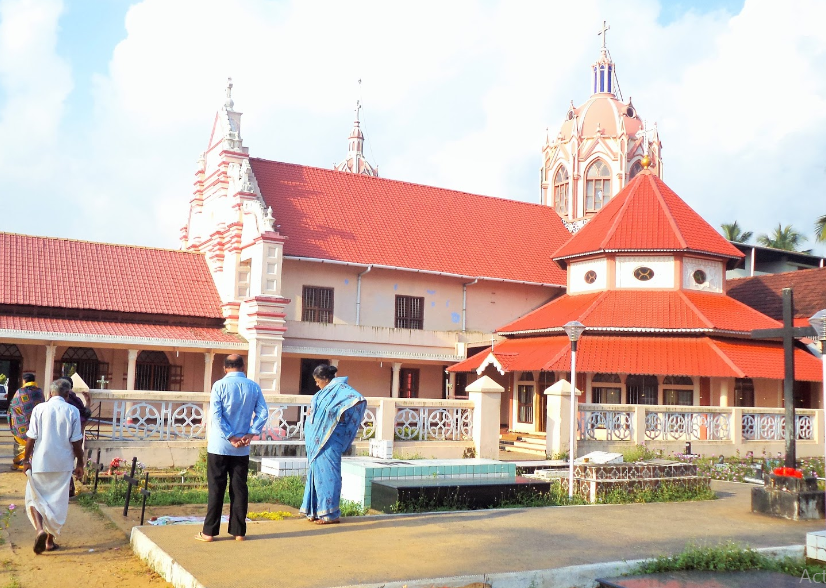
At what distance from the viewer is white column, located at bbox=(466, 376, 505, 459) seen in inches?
654

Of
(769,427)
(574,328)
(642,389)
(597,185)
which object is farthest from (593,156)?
(574,328)

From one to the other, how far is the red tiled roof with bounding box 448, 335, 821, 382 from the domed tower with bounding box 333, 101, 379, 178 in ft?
123

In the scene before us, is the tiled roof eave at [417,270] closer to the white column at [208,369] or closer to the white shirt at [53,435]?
the white column at [208,369]

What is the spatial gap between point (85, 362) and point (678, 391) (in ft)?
57.9

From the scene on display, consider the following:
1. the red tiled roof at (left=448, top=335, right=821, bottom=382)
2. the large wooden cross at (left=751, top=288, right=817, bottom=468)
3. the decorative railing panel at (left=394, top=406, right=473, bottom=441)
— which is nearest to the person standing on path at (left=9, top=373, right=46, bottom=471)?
the decorative railing panel at (left=394, top=406, right=473, bottom=441)

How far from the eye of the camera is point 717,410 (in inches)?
784

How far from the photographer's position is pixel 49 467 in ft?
25.7

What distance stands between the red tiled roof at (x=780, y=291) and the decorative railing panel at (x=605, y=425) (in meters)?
10.9

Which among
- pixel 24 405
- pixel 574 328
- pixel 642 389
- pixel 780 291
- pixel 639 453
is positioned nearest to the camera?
pixel 24 405

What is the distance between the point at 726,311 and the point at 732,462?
709 cm

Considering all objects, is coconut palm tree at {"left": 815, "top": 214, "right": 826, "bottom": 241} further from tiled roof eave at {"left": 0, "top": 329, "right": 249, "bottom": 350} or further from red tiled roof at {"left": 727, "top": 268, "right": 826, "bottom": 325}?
tiled roof eave at {"left": 0, "top": 329, "right": 249, "bottom": 350}

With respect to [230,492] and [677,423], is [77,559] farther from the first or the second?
[677,423]

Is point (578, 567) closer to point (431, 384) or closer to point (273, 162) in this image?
point (431, 384)

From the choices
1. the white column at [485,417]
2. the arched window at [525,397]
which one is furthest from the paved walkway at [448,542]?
the arched window at [525,397]
